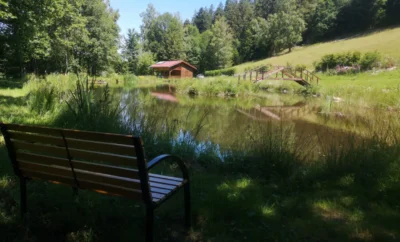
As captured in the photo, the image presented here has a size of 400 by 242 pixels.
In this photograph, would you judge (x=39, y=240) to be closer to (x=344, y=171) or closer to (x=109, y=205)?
(x=109, y=205)

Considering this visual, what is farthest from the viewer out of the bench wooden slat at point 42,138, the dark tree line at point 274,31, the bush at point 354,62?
the dark tree line at point 274,31

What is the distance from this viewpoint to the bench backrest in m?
1.65

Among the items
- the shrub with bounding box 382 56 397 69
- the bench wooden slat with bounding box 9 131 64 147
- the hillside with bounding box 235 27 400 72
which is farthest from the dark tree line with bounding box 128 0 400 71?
the bench wooden slat with bounding box 9 131 64 147

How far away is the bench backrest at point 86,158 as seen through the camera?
165 cm

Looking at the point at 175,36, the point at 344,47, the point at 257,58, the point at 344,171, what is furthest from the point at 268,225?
the point at 257,58

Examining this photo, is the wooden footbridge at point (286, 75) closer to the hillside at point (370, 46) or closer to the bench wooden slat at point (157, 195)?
the hillside at point (370, 46)

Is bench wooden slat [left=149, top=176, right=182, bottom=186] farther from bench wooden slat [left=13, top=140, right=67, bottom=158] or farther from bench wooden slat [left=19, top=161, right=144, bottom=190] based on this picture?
bench wooden slat [left=13, top=140, right=67, bottom=158]

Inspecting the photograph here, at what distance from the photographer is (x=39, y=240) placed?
1.89m

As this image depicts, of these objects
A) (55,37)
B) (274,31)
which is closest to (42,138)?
(55,37)

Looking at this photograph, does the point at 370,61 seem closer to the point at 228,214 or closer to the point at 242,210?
the point at 242,210

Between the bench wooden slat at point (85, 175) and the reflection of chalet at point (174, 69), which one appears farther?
the reflection of chalet at point (174, 69)

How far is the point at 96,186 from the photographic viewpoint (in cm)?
189

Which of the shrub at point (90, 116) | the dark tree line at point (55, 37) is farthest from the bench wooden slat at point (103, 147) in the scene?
the dark tree line at point (55, 37)

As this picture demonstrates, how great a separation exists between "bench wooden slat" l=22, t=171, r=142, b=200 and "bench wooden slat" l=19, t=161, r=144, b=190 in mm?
23
